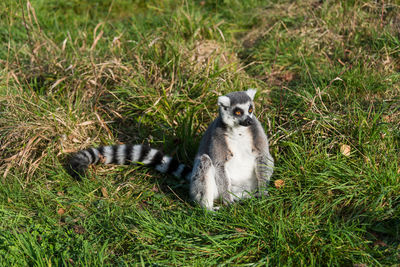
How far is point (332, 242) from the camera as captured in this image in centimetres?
258

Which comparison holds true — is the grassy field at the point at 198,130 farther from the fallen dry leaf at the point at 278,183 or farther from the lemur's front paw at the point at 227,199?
the lemur's front paw at the point at 227,199

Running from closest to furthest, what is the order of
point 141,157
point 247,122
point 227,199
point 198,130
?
point 247,122
point 227,199
point 141,157
point 198,130

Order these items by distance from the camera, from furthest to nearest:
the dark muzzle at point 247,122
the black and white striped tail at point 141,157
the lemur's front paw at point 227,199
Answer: the black and white striped tail at point 141,157 < the lemur's front paw at point 227,199 < the dark muzzle at point 247,122

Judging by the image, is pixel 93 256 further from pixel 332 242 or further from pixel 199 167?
pixel 332 242

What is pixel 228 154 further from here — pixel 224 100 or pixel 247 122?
pixel 224 100

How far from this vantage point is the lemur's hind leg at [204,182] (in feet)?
10.7

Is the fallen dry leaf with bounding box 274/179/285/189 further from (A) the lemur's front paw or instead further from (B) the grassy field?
(A) the lemur's front paw

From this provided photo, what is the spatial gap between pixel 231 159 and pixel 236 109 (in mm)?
451

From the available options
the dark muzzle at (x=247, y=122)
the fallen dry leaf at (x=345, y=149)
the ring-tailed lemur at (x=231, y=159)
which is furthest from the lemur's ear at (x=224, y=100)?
the fallen dry leaf at (x=345, y=149)

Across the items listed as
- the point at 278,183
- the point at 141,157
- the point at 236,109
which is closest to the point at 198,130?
the point at 141,157

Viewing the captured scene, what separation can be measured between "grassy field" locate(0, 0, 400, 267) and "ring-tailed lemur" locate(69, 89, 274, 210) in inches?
7.8

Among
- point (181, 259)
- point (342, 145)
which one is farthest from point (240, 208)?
point (342, 145)

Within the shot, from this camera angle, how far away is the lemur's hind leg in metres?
3.25

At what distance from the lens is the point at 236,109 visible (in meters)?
3.27
